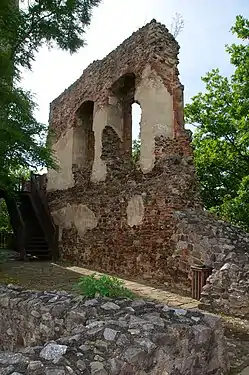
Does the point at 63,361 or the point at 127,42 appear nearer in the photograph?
the point at 63,361

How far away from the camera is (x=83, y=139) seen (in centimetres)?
1277

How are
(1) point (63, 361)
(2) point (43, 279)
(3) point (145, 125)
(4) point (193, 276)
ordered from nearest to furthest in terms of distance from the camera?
(1) point (63, 361) → (4) point (193, 276) → (2) point (43, 279) → (3) point (145, 125)

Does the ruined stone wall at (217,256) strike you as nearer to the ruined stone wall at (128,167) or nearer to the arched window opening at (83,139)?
the ruined stone wall at (128,167)

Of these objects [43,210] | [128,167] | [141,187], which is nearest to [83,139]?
[43,210]

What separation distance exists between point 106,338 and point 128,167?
765cm

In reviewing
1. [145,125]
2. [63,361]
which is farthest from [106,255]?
[63,361]

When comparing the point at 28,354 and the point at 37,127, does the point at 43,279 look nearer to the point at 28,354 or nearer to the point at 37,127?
the point at 37,127

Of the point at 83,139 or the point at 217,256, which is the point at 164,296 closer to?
the point at 217,256

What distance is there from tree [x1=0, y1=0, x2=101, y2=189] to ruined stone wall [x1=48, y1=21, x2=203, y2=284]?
4.78ft

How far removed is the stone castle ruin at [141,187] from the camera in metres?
6.90

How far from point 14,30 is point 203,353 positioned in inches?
319

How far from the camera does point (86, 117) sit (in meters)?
12.8

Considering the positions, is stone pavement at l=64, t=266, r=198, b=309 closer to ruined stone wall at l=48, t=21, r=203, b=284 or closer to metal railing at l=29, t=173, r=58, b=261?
ruined stone wall at l=48, t=21, r=203, b=284

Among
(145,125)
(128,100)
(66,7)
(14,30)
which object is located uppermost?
(66,7)
